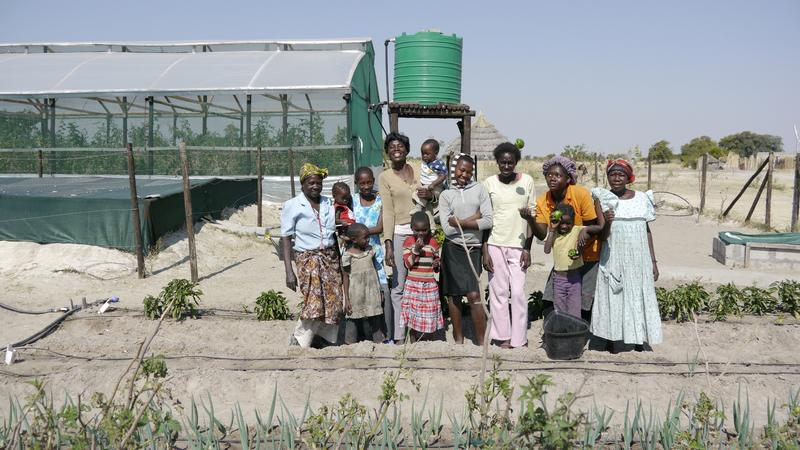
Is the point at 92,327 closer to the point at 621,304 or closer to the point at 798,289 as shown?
the point at 621,304

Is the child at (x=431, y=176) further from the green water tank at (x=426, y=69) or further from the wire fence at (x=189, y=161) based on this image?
the wire fence at (x=189, y=161)

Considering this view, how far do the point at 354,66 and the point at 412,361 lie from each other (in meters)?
10.4

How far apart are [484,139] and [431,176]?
43.7 feet

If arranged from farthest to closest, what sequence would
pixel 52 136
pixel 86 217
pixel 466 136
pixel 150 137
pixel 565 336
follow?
pixel 52 136, pixel 150 137, pixel 466 136, pixel 86 217, pixel 565 336

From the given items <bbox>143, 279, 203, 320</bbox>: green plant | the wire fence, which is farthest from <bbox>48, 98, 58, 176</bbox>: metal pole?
<bbox>143, 279, 203, 320</bbox>: green plant

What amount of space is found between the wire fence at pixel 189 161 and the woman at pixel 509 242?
29.2 feet

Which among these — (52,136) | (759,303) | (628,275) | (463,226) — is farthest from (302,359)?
(52,136)

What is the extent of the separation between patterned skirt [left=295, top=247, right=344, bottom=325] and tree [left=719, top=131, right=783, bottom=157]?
5844 centimetres

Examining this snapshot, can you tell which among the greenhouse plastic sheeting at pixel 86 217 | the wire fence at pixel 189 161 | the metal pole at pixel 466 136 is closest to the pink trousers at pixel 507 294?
the greenhouse plastic sheeting at pixel 86 217

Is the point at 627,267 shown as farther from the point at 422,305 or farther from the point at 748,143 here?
the point at 748,143

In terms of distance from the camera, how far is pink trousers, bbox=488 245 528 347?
15.5 feet

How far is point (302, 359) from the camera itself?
15.1 feet

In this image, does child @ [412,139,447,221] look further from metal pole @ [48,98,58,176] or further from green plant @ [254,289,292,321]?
metal pole @ [48,98,58,176]

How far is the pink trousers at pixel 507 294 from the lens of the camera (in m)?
4.72
